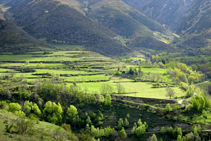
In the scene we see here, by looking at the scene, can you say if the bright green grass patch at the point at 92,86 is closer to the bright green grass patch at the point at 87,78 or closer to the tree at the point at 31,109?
the bright green grass patch at the point at 87,78

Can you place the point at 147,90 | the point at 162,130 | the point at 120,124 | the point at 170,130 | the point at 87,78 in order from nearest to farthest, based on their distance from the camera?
the point at 170,130 → the point at 162,130 → the point at 120,124 → the point at 147,90 → the point at 87,78

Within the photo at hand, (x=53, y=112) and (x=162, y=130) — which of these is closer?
(x=162, y=130)

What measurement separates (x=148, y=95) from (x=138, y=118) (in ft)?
73.4

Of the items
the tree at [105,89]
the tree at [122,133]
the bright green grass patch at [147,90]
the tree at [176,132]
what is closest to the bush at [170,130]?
the tree at [176,132]

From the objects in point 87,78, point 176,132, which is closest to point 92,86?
point 87,78

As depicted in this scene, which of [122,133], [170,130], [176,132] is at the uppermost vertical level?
[170,130]

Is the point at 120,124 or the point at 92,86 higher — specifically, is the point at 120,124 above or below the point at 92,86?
below

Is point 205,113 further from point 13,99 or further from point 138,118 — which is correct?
point 13,99

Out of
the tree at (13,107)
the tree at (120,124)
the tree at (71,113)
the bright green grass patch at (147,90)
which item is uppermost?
the bright green grass patch at (147,90)

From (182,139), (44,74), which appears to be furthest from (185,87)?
(44,74)

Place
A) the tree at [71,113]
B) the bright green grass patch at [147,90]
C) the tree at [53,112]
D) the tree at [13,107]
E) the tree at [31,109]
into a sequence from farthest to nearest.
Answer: the bright green grass patch at [147,90] → the tree at [71,113] → the tree at [53,112] → the tree at [31,109] → the tree at [13,107]

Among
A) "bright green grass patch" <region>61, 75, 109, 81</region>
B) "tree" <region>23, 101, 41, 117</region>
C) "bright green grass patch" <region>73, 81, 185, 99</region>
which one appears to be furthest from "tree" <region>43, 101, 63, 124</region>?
"bright green grass patch" <region>61, 75, 109, 81</region>

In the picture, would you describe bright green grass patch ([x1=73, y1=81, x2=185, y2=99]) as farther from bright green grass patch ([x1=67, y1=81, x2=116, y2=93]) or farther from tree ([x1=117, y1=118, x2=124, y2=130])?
tree ([x1=117, y1=118, x2=124, y2=130])

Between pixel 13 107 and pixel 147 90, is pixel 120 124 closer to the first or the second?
pixel 147 90
